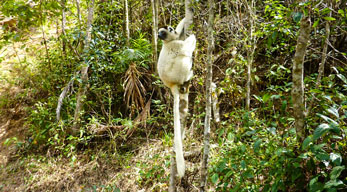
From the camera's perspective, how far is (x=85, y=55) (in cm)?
421

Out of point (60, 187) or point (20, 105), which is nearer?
point (60, 187)

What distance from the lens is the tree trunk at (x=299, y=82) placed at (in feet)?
6.73

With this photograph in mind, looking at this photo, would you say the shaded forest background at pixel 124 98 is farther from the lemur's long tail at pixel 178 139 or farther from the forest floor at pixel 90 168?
the lemur's long tail at pixel 178 139

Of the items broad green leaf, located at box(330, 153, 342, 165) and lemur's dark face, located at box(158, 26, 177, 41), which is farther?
lemur's dark face, located at box(158, 26, 177, 41)

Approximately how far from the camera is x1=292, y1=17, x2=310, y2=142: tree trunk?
2053 millimetres

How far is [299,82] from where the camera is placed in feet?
6.99

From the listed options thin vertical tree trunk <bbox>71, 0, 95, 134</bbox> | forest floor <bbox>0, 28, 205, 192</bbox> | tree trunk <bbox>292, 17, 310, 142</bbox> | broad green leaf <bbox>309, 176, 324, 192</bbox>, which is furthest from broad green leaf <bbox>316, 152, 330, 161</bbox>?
thin vertical tree trunk <bbox>71, 0, 95, 134</bbox>

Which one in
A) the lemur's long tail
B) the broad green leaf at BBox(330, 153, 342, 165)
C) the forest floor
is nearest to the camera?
the broad green leaf at BBox(330, 153, 342, 165)

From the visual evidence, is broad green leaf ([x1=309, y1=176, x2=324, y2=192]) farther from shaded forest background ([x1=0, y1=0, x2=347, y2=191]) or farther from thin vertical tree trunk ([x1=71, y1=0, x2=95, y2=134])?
thin vertical tree trunk ([x1=71, y1=0, x2=95, y2=134])

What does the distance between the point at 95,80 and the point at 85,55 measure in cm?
51

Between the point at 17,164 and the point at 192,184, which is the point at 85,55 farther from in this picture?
the point at 192,184

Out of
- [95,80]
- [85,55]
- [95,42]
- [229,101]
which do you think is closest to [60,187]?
[95,80]

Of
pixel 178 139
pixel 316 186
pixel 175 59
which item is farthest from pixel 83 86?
pixel 316 186

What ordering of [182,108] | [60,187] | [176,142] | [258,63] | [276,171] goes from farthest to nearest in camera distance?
1. [258,63]
2. [60,187]
3. [182,108]
4. [176,142]
5. [276,171]
